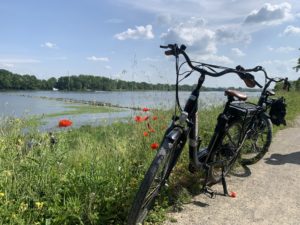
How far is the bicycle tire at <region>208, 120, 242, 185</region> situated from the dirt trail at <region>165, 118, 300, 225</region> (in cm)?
23

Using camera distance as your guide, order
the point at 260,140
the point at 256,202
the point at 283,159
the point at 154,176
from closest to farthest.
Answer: the point at 154,176, the point at 256,202, the point at 260,140, the point at 283,159

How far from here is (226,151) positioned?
14.2 ft

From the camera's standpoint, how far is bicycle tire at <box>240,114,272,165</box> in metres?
5.31

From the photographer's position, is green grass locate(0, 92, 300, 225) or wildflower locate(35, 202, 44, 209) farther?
green grass locate(0, 92, 300, 225)

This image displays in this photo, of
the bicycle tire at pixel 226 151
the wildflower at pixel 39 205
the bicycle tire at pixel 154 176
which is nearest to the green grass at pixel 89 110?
the bicycle tire at pixel 226 151

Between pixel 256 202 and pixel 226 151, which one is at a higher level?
pixel 226 151

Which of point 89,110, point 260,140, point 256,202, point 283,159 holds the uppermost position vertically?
point 260,140

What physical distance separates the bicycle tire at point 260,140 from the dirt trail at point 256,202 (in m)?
0.13

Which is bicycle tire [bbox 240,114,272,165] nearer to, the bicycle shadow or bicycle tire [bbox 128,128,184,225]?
the bicycle shadow

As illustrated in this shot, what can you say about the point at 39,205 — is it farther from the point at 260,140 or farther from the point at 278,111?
the point at 278,111

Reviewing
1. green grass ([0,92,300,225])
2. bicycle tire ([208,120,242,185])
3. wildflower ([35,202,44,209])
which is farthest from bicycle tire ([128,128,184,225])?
bicycle tire ([208,120,242,185])

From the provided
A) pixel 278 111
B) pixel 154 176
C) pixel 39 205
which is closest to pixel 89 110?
pixel 278 111

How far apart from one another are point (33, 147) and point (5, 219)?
1158 mm

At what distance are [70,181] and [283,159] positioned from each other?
3.95 meters
